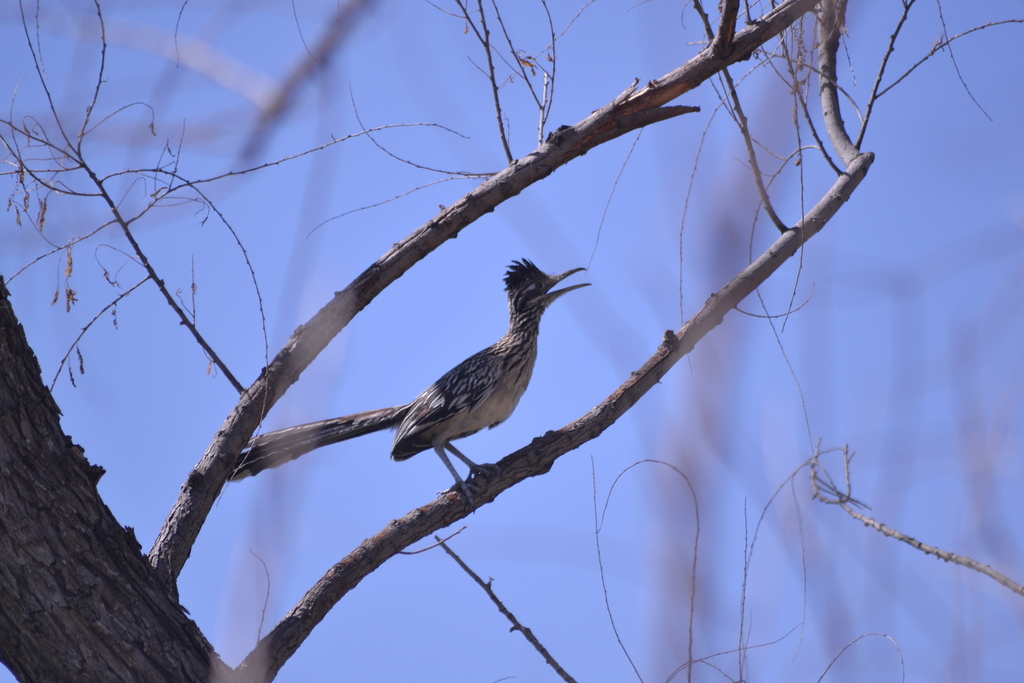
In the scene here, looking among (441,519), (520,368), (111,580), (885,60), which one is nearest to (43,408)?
(111,580)

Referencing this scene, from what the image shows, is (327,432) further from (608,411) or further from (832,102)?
(832,102)

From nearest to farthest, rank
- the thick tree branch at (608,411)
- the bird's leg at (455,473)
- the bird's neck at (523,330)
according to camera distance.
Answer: the thick tree branch at (608,411) → the bird's leg at (455,473) → the bird's neck at (523,330)

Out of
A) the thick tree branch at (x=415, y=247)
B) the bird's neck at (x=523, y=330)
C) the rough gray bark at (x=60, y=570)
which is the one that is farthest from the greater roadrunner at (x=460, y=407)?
the rough gray bark at (x=60, y=570)

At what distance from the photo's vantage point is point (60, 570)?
2965mm

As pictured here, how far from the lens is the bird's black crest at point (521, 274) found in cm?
707

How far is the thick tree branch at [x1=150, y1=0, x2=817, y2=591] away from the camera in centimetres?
391

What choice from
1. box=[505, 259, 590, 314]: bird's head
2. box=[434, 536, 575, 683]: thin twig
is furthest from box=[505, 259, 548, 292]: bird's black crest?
box=[434, 536, 575, 683]: thin twig

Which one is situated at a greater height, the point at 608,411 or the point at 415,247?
the point at 415,247

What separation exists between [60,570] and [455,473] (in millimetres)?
2692

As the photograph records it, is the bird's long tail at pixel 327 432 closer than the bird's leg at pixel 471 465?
Yes

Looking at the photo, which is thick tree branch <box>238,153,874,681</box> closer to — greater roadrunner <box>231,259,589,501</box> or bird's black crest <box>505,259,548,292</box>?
greater roadrunner <box>231,259,589,501</box>

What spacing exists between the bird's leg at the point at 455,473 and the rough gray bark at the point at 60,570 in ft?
5.43

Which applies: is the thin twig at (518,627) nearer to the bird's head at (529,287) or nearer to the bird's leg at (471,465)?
the bird's leg at (471,465)

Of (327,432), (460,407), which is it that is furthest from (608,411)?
(327,432)
